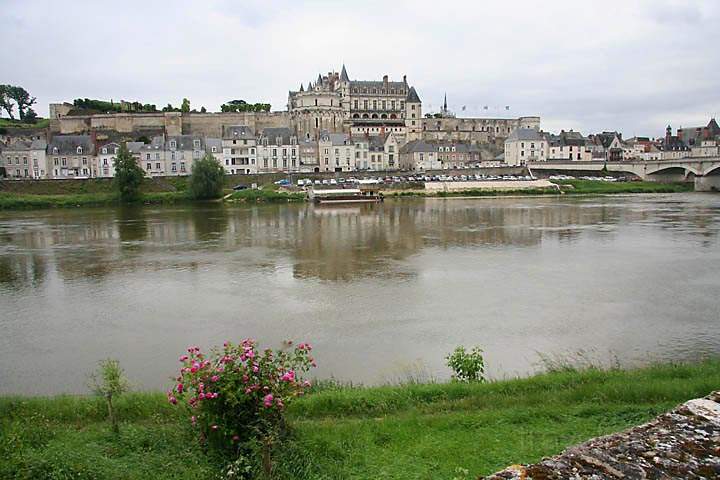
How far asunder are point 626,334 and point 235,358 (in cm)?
745

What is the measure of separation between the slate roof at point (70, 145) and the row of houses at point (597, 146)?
42.3 metres

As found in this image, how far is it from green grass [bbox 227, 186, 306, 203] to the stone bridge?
83.4 feet

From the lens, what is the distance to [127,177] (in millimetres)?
43062

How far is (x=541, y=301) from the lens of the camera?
12531 mm

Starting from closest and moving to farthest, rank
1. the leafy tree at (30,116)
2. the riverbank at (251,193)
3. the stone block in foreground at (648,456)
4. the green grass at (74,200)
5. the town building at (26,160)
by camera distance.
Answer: the stone block in foreground at (648,456)
the green grass at (74,200)
the riverbank at (251,193)
the town building at (26,160)
the leafy tree at (30,116)

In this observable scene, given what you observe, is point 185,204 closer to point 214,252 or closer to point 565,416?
point 214,252

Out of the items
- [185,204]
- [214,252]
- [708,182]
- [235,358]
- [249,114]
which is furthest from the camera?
[249,114]

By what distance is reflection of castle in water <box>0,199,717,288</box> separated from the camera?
1773 cm

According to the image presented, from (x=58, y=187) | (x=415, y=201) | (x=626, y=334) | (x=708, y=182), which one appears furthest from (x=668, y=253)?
(x=58, y=187)

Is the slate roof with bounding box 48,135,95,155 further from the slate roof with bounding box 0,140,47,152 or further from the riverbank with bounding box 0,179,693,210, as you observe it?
the riverbank with bounding box 0,179,693,210

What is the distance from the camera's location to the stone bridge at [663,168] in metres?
49.0

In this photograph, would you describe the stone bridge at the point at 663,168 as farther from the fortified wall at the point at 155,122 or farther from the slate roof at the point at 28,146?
the slate roof at the point at 28,146

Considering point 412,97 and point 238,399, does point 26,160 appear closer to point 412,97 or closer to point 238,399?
point 412,97

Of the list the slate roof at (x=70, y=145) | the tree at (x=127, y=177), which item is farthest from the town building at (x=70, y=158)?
the tree at (x=127, y=177)
